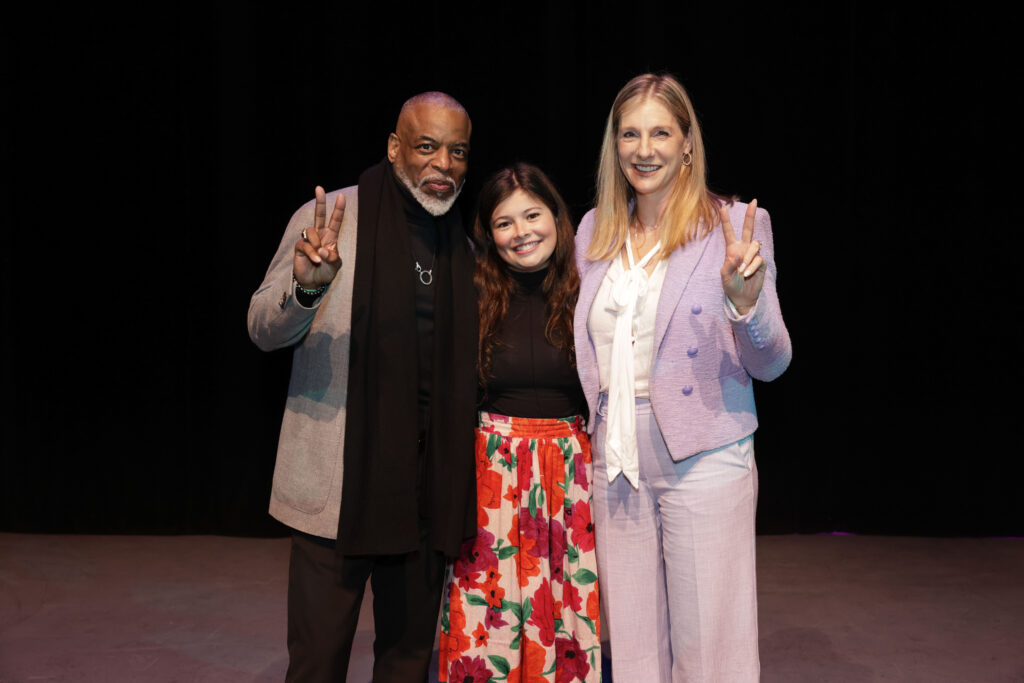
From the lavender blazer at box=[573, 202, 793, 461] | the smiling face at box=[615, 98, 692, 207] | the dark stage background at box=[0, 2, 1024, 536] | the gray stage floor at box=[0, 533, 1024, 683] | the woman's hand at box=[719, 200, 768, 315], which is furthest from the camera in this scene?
the dark stage background at box=[0, 2, 1024, 536]

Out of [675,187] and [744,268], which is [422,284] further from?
[744,268]

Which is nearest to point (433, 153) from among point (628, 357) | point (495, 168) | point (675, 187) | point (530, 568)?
point (675, 187)

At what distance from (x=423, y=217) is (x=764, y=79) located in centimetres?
254

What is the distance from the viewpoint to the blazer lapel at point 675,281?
1831 mm

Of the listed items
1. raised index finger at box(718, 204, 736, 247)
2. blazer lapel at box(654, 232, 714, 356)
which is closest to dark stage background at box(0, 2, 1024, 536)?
blazer lapel at box(654, 232, 714, 356)

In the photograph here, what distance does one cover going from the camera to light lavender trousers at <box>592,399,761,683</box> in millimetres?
1824

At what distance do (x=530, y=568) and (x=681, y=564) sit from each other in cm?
42

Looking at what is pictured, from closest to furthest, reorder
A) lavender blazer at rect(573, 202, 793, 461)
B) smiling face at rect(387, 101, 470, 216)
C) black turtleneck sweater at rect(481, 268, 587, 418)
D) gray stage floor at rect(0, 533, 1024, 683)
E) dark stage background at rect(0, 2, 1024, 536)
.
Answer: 1. lavender blazer at rect(573, 202, 793, 461)
2. smiling face at rect(387, 101, 470, 216)
3. black turtleneck sweater at rect(481, 268, 587, 418)
4. gray stage floor at rect(0, 533, 1024, 683)
5. dark stage background at rect(0, 2, 1024, 536)

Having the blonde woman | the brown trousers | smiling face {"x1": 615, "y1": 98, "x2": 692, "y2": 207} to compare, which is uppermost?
smiling face {"x1": 615, "y1": 98, "x2": 692, "y2": 207}

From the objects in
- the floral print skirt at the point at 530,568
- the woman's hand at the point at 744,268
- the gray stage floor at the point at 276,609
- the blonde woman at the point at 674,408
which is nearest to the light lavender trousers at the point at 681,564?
the blonde woman at the point at 674,408

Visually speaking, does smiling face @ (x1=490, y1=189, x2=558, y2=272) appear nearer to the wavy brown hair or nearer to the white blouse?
the wavy brown hair

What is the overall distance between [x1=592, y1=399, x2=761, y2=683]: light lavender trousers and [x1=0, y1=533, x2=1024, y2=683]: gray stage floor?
3.27ft

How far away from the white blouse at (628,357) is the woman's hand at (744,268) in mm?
224

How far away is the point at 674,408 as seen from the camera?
1.82 meters
